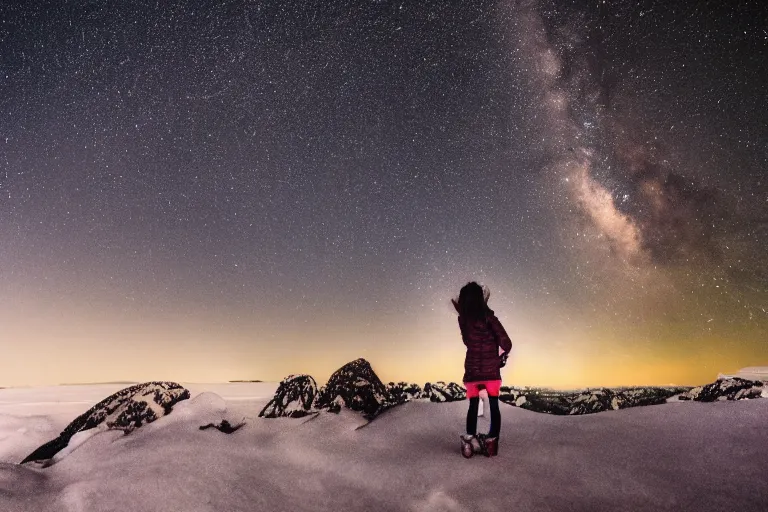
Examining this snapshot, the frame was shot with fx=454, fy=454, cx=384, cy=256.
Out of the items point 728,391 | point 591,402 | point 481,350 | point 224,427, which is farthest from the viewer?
point 591,402

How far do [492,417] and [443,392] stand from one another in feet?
8.13

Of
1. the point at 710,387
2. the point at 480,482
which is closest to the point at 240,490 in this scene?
the point at 480,482

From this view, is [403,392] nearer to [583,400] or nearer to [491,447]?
[491,447]

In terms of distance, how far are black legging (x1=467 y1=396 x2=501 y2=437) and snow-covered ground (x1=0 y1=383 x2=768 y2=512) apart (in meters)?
0.27

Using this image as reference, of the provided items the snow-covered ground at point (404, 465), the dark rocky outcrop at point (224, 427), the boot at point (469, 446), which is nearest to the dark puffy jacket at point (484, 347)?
the boot at point (469, 446)

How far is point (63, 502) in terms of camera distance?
3773mm

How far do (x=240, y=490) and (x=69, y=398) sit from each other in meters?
10.2

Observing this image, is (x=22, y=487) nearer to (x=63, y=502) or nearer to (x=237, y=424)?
(x=63, y=502)

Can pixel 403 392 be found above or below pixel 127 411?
above

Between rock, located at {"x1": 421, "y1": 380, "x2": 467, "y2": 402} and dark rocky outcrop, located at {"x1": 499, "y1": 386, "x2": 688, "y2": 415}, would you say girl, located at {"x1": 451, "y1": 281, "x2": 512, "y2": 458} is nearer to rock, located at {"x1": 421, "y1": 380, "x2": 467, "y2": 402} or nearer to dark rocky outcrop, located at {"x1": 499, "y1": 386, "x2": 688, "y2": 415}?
rock, located at {"x1": 421, "y1": 380, "x2": 467, "y2": 402}

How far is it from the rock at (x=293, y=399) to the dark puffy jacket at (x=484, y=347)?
2567 mm

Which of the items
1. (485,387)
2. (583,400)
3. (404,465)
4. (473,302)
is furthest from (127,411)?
(583,400)

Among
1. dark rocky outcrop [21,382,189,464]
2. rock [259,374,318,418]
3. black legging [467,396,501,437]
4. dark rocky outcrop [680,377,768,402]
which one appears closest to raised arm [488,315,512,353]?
black legging [467,396,501,437]

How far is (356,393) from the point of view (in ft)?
22.9
